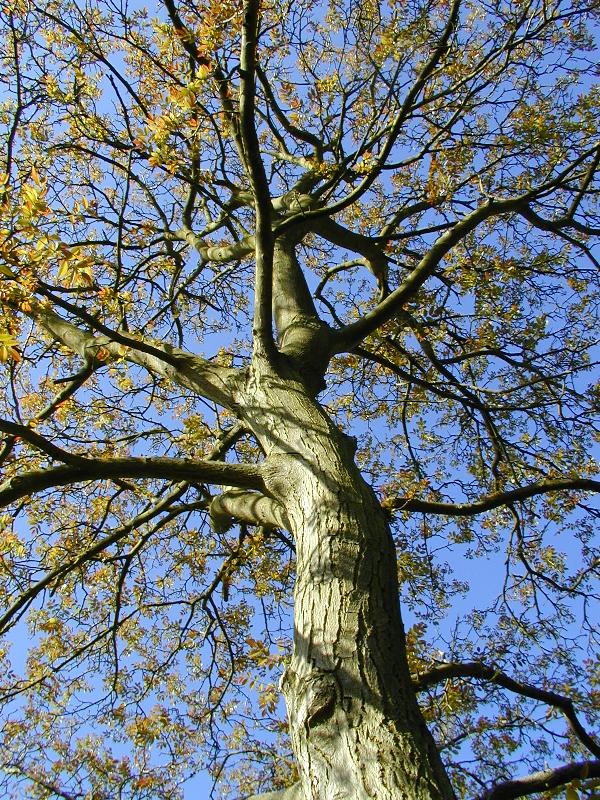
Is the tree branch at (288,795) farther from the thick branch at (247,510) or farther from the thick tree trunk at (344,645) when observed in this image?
the thick branch at (247,510)

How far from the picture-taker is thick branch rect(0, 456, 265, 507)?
326 cm

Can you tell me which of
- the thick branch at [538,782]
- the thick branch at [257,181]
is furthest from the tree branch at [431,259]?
the thick branch at [538,782]

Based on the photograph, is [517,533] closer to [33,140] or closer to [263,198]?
[263,198]

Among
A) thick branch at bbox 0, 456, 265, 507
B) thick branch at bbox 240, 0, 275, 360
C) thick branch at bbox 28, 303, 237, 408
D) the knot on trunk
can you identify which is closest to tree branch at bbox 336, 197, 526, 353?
thick branch at bbox 240, 0, 275, 360

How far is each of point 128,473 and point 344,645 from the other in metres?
1.68

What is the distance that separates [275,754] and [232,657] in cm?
153

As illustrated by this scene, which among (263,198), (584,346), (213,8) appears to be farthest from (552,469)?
(213,8)

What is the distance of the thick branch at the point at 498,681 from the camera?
162 inches

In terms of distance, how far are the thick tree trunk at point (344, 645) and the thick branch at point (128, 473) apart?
8.8 inches

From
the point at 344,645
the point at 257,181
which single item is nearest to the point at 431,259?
the point at 257,181

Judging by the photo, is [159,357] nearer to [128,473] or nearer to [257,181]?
[128,473]

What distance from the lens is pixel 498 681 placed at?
4406 mm

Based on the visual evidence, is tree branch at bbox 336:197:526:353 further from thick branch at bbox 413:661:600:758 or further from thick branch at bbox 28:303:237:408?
thick branch at bbox 413:661:600:758

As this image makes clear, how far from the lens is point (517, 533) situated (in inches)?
257
